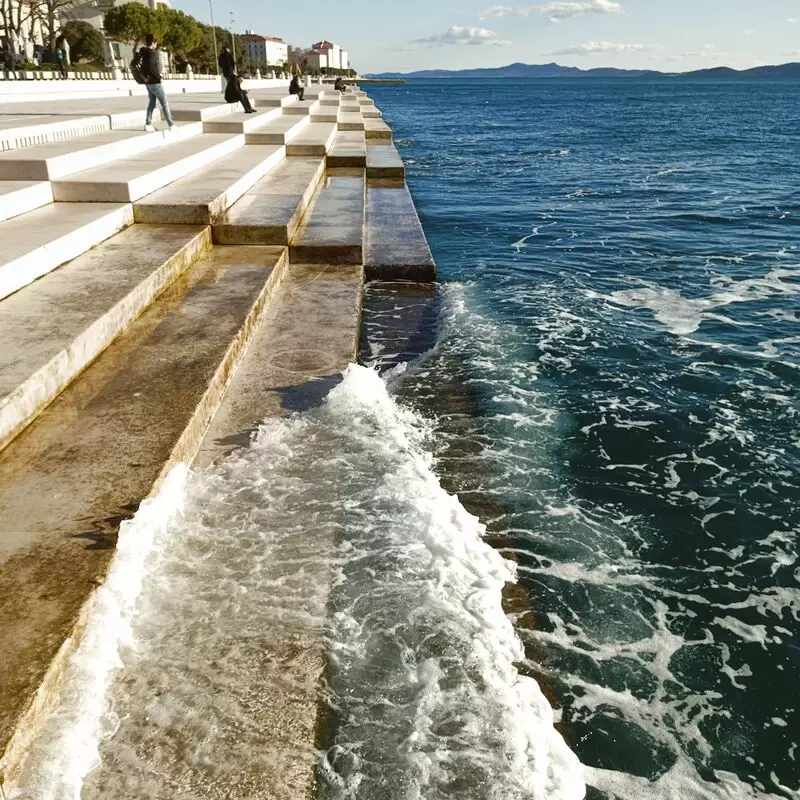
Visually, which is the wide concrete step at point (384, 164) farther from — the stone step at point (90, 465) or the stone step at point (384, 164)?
the stone step at point (90, 465)

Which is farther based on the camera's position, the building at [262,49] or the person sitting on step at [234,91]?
the building at [262,49]

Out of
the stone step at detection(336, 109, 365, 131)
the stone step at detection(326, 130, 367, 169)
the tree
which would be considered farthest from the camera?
the tree

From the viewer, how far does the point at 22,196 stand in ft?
24.0

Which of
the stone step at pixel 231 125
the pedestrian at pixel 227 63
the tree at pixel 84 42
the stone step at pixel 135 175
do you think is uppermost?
the tree at pixel 84 42

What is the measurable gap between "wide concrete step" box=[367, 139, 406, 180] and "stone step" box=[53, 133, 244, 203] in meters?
5.89

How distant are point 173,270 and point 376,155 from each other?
49.6 feet

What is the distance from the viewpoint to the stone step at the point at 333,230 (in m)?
8.84

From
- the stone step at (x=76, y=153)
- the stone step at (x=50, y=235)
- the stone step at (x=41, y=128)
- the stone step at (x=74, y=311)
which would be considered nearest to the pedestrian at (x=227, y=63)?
the stone step at (x=76, y=153)

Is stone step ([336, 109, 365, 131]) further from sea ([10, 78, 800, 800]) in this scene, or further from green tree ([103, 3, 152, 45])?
green tree ([103, 3, 152, 45])

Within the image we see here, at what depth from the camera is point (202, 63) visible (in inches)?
3105

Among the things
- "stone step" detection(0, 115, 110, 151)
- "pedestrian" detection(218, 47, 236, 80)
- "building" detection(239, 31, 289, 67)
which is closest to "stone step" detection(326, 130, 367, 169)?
"pedestrian" detection(218, 47, 236, 80)

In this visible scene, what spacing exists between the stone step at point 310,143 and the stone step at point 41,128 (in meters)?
4.35

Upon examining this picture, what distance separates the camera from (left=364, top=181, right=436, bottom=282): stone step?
32.3ft

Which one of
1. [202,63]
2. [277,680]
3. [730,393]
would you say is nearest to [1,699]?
[277,680]
